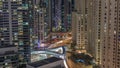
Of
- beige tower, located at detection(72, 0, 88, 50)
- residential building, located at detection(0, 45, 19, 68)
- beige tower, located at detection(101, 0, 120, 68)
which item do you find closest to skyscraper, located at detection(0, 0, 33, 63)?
residential building, located at detection(0, 45, 19, 68)

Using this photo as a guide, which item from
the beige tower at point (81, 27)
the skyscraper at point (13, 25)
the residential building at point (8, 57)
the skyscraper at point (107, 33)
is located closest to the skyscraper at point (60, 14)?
the beige tower at point (81, 27)

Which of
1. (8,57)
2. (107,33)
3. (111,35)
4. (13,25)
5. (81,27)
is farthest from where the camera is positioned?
(81,27)

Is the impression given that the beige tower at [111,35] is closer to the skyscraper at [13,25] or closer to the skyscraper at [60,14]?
the skyscraper at [13,25]

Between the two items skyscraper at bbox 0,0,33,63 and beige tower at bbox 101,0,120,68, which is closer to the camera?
beige tower at bbox 101,0,120,68

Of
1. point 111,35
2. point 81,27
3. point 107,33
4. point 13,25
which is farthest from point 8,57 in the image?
point 81,27

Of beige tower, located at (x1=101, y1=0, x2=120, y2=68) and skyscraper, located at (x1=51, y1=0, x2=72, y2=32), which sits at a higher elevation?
skyscraper, located at (x1=51, y1=0, x2=72, y2=32)

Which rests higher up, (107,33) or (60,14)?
(60,14)

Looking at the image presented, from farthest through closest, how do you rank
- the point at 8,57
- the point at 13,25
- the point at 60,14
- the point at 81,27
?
the point at 60,14, the point at 81,27, the point at 13,25, the point at 8,57

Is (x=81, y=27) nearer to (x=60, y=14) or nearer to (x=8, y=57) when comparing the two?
(x=60, y=14)

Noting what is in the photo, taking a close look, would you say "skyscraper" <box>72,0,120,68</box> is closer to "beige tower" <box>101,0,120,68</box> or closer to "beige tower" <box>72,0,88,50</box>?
"beige tower" <box>101,0,120,68</box>

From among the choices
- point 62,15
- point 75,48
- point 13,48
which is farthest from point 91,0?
point 62,15

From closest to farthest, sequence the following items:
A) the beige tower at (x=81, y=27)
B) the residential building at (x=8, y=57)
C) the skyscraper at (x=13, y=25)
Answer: the residential building at (x=8, y=57) < the skyscraper at (x=13, y=25) < the beige tower at (x=81, y=27)

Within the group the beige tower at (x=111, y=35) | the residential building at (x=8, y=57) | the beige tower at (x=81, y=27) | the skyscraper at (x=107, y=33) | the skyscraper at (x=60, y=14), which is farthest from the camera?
the skyscraper at (x=60, y=14)
